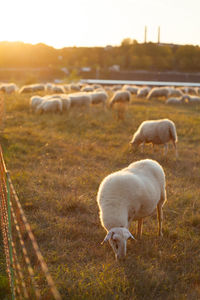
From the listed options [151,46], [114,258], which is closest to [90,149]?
[114,258]

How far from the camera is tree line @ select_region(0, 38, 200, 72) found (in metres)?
83.1

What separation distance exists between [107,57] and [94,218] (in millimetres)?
93057

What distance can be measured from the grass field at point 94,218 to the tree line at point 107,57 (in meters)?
71.2

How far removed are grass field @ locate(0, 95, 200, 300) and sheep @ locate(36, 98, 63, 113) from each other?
5.69m

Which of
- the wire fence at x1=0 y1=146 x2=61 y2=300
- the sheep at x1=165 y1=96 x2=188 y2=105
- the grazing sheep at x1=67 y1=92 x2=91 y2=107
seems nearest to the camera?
the wire fence at x1=0 y1=146 x2=61 y2=300

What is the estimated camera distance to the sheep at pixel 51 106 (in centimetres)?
1661

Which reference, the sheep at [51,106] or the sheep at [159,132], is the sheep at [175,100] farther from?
the sheep at [159,132]

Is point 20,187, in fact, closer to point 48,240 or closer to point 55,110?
point 48,240

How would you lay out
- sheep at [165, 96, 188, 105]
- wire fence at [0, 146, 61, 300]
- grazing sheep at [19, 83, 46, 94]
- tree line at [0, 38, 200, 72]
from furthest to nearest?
1. tree line at [0, 38, 200, 72]
2. grazing sheep at [19, 83, 46, 94]
3. sheep at [165, 96, 188, 105]
4. wire fence at [0, 146, 61, 300]

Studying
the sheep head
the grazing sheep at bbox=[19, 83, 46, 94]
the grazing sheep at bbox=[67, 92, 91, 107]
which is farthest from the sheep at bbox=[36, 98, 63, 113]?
the sheep head

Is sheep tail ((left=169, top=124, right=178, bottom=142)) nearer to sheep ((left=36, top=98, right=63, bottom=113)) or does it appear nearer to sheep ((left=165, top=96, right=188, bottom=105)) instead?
sheep ((left=36, top=98, right=63, bottom=113))

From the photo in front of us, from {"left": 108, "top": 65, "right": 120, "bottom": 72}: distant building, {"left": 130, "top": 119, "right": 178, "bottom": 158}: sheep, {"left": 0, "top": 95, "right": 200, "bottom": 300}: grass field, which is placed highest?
{"left": 108, "top": 65, "right": 120, "bottom": 72}: distant building

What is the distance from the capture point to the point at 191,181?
7113 millimetres

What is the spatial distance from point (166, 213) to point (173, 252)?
1.30 metres
